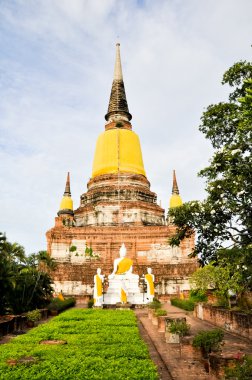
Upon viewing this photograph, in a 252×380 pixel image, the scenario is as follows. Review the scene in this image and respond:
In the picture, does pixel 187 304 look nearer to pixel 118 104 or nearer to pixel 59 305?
pixel 59 305

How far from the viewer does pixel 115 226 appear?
38.2 m

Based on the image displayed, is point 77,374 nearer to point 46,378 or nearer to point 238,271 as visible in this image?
point 46,378

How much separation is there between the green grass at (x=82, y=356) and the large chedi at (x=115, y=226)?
72.6 feet

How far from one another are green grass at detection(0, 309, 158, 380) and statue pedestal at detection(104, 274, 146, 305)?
1720cm

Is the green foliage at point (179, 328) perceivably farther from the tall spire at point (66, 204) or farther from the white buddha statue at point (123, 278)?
the tall spire at point (66, 204)

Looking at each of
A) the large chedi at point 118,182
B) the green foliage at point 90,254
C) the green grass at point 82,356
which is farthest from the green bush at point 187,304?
the large chedi at point 118,182

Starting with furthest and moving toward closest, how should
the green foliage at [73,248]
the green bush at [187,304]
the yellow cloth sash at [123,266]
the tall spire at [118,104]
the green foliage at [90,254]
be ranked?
the tall spire at [118,104]
the green foliage at [73,248]
the green foliage at [90,254]
the yellow cloth sash at [123,266]
the green bush at [187,304]

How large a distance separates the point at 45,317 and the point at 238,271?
14.8 metres

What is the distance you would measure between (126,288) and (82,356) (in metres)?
22.3

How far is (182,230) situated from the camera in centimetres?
1448

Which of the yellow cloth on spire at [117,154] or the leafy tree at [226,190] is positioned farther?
the yellow cloth on spire at [117,154]

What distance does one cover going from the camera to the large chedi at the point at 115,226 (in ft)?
110

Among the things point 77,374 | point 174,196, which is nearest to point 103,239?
point 174,196

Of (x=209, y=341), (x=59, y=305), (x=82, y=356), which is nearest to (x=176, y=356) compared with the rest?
(x=209, y=341)
